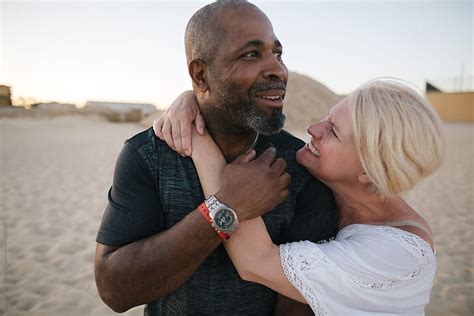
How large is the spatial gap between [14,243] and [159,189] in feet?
19.9

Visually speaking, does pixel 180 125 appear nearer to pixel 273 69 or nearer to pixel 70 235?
pixel 273 69

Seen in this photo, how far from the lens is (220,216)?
6.00 ft

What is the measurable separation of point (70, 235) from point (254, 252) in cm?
626

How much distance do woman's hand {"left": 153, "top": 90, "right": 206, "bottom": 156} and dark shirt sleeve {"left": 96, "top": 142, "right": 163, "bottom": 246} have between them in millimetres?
194

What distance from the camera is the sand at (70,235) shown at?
199 inches

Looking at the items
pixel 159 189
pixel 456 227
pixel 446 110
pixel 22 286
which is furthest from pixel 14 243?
pixel 446 110

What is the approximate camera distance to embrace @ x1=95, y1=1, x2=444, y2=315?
1.87 m

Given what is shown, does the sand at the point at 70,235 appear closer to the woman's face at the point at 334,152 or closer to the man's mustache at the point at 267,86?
the woman's face at the point at 334,152

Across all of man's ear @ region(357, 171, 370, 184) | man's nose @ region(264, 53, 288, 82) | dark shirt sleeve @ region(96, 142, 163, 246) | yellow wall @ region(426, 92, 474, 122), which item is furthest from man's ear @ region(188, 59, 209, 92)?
yellow wall @ region(426, 92, 474, 122)

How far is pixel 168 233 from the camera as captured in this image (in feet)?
6.07

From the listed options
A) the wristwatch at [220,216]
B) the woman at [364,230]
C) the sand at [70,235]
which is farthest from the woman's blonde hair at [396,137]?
the sand at [70,235]

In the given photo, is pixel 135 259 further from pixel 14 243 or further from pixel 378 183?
pixel 14 243

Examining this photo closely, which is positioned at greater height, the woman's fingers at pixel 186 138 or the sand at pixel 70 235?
the woman's fingers at pixel 186 138

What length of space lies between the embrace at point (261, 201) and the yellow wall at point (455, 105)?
45413mm
